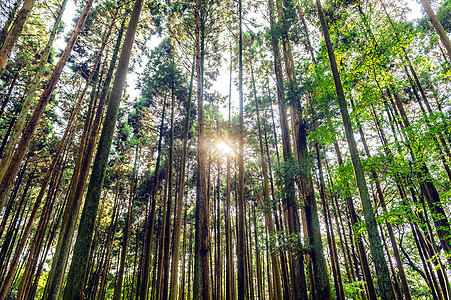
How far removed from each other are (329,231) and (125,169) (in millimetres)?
14080

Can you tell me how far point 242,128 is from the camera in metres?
8.03

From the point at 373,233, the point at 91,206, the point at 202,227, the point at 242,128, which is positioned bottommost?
the point at 373,233

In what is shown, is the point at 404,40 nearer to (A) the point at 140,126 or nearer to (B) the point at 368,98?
(B) the point at 368,98

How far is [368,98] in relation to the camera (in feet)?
24.5

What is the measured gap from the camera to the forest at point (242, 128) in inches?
211

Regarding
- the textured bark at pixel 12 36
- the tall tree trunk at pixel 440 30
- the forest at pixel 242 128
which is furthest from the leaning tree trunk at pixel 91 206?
the tall tree trunk at pixel 440 30

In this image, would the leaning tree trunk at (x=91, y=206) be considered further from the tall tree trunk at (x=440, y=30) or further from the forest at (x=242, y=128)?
the tall tree trunk at (x=440, y=30)

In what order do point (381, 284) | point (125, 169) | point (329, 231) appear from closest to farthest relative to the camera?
point (381, 284)
point (329, 231)
point (125, 169)

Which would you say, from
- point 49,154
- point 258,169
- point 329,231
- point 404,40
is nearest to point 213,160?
point 258,169

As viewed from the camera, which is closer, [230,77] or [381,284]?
[381,284]

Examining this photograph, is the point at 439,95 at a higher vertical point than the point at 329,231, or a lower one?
higher

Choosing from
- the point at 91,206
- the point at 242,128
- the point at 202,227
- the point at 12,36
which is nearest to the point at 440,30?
the point at 242,128

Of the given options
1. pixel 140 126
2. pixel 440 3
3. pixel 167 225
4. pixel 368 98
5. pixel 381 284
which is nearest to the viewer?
pixel 381 284

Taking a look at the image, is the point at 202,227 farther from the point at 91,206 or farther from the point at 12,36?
the point at 12,36
